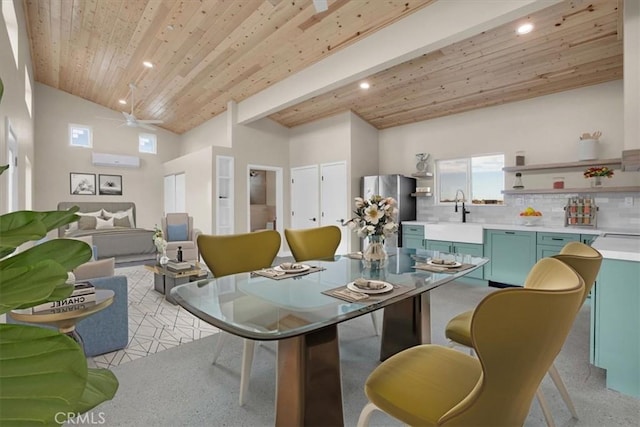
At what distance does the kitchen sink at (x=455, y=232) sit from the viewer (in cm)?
439

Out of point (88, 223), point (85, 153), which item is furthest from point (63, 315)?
point (85, 153)

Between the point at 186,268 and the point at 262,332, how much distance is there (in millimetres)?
3089

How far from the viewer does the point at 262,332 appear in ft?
3.50

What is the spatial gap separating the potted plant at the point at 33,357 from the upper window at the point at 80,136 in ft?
29.6

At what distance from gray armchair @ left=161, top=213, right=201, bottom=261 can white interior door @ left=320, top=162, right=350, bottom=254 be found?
97.9 inches

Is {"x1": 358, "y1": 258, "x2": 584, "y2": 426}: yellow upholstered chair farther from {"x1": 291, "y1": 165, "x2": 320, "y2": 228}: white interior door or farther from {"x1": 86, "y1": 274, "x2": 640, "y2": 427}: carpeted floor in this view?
{"x1": 291, "y1": 165, "x2": 320, "y2": 228}: white interior door

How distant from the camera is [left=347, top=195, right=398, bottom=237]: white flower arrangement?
209 centimetres

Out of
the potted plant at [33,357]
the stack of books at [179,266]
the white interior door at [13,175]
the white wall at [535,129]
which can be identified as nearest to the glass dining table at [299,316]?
the potted plant at [33,357]

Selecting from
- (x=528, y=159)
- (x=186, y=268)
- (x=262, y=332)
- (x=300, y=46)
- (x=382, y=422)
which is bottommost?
(x=382, y=422)

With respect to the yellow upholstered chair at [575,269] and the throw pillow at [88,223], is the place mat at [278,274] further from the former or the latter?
the throw pillow at [88,223]

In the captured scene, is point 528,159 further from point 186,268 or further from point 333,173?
point 186,268

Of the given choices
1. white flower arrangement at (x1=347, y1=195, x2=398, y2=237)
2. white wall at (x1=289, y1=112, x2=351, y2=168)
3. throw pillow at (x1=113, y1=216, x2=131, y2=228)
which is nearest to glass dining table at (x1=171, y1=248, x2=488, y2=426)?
white flower arrangement at (x1=347, y1=195, x2=398, y2=237)

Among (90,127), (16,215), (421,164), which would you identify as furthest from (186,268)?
(90,127)

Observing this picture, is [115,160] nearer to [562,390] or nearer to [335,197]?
[335,197]
